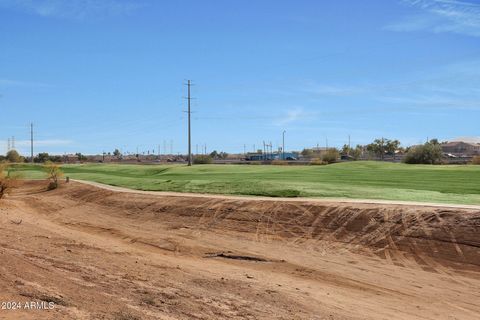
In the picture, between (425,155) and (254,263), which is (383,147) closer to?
(425,155)

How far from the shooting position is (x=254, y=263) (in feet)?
56.1

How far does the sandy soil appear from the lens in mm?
9836

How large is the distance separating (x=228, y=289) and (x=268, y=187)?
20306 mm

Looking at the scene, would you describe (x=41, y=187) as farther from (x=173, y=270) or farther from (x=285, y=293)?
(x=285, y=293)

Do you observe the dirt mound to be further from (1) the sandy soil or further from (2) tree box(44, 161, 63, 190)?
(2) tree box(44, 161, 63, 190)

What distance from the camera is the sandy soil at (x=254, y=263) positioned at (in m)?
9.84

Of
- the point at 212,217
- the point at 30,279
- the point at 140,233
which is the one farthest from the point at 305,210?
the point at 30,279

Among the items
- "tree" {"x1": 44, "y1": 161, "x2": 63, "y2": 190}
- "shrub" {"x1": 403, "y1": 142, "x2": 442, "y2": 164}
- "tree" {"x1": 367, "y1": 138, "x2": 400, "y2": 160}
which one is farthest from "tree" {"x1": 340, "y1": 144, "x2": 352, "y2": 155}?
"tree" {"x1": 44, "y1": 161, "x2": 63, "y2": 190}

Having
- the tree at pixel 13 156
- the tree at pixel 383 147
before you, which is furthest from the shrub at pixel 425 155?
the tree at pixel 13 156

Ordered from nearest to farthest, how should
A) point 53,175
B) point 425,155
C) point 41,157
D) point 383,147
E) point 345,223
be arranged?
point 345,223 < point 53,175 < point 425,155 < point 383,147 < point 41,157

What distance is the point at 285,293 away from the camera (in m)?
11.8

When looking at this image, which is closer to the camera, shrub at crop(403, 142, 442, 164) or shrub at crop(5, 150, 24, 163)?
shrub at crop(403, 142, 442, 164)

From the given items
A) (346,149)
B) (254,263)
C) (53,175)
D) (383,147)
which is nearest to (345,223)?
(254,263)

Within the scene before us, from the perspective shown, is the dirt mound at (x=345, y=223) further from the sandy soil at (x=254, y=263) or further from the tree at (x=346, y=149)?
the tree at (x=346, y=149)
